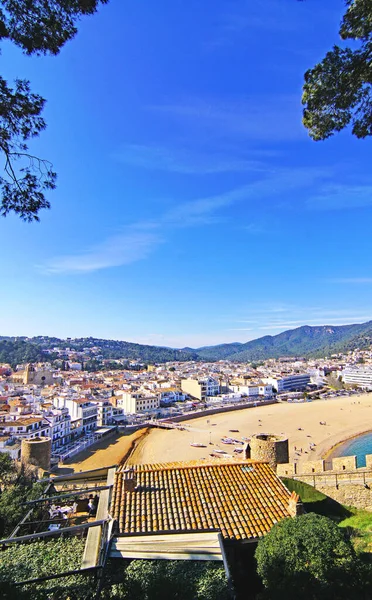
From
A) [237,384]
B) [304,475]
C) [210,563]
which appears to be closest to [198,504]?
[210,563]

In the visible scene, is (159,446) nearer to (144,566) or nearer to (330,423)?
(330,423)

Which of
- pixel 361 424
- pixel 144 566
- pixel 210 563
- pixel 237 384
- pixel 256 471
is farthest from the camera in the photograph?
pixel 237 384

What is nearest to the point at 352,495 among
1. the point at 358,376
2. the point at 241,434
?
the point at 241,434

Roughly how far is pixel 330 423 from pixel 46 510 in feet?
126

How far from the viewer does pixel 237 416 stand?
47531mm

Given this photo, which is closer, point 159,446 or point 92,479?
point 92,479

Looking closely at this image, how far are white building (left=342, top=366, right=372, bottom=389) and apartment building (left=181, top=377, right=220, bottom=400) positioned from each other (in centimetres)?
3834

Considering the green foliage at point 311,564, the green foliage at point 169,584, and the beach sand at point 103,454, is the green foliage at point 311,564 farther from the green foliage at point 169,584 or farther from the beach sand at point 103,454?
the beach sand at point 103,454

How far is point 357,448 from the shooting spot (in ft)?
98.1

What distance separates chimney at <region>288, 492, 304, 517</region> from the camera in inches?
268

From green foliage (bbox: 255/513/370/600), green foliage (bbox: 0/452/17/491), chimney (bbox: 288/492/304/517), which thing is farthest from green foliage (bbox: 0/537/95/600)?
green foliage (bbox: 0/452/17/491)

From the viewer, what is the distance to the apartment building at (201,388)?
212 feet

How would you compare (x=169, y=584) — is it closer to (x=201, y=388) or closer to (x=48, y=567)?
(x=48, y=567)

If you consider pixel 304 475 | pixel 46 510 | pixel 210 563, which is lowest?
pixel 304 475
